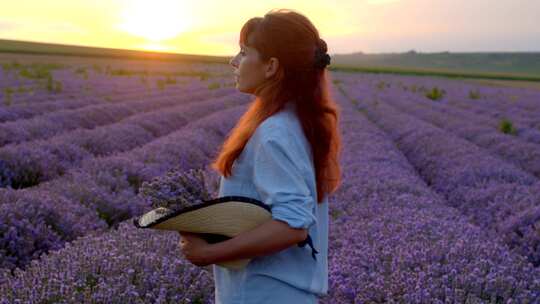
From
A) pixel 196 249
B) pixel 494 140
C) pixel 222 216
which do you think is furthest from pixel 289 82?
pixel 494 140

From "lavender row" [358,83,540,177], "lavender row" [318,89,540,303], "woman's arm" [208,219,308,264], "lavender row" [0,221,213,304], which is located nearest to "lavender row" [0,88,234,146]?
"lavender row" [318,89,540,303]

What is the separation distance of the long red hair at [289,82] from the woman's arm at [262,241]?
228 mm

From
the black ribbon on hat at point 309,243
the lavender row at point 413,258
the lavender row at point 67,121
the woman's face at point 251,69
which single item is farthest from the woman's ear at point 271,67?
the lavender row at point 67,121

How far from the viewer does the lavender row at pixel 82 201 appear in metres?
4.03

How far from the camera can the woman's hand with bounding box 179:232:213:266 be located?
158 cm

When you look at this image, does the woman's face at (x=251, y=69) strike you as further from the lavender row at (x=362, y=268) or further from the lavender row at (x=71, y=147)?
the lavender row at (x=71, y=147)

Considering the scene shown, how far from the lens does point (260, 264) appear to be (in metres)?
1.60

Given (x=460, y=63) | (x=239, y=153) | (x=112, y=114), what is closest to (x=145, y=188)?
(x=239, y=153)

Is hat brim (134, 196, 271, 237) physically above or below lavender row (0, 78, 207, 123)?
above

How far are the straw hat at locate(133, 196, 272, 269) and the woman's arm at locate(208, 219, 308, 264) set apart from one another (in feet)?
0.08

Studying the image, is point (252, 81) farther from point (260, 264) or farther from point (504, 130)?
point (504, 130)

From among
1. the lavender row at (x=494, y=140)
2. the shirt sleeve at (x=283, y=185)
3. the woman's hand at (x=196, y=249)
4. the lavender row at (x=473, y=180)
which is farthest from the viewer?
the lavender row at (x=494, y=140)

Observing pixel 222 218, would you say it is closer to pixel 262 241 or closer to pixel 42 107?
pixel 262 241

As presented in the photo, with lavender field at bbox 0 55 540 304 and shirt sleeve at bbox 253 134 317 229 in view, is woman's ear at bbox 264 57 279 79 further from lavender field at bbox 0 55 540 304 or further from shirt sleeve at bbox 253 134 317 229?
lavender field at bbox 0 55 540 304
